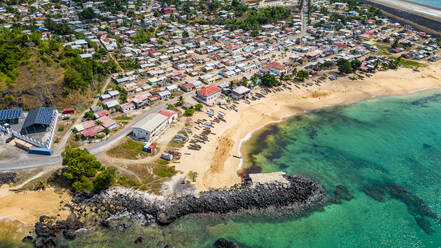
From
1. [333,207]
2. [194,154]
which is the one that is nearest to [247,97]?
[194,154]

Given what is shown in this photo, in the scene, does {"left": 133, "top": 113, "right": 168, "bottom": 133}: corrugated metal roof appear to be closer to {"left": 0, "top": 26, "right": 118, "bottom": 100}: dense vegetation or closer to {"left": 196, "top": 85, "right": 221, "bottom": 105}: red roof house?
{"left": 196, "top": 85, "right": 221, "bottom": 105}: red roof house

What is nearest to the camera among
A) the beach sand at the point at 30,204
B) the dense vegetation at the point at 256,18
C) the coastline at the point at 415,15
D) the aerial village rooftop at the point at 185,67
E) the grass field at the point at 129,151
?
the beach sand at the point at 30,204

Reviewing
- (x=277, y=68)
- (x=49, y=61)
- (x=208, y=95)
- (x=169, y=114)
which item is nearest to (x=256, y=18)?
(x=277, y=68)

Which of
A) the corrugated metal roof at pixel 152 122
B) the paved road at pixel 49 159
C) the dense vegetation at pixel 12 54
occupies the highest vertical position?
the dense vegetation at pixel 12 54

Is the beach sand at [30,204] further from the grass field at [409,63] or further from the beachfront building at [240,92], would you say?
the grass field at [409,63]

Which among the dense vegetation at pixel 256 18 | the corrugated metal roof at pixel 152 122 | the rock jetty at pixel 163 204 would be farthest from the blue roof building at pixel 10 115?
the dense vegetation at pixel 256 18

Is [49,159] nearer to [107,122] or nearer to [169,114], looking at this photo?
[107,122]
